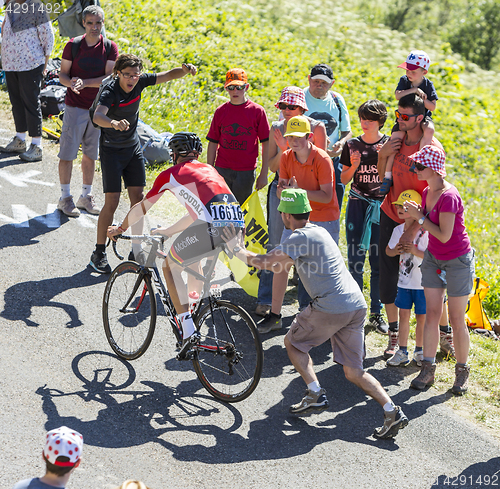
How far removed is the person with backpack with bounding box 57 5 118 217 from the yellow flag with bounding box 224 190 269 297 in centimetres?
238

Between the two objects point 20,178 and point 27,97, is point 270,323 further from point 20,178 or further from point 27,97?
point 27,97

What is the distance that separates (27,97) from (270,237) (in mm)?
4877

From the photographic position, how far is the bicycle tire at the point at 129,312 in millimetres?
5695

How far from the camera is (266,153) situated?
24.8ft

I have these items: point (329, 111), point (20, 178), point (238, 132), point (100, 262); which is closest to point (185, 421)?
point (100, 262)

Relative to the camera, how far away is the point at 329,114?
7332mm

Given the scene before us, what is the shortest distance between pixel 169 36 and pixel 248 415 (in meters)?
13.3

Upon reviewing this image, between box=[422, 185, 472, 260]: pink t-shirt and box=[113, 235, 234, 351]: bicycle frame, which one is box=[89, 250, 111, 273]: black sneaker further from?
box=[422, 185, 472, 260]: pink t-shirt

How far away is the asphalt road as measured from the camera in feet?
15.0

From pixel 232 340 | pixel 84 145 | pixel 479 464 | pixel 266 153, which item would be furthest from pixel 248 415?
pixel 84 145

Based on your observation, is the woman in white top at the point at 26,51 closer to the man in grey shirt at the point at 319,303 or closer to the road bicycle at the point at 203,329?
the road bicycle at the point at 203,329

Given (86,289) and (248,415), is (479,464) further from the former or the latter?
(86,289)

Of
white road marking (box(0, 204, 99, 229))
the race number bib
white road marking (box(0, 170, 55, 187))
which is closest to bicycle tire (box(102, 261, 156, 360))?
the race number bib

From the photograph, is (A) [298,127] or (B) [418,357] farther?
(B) [418,357]
